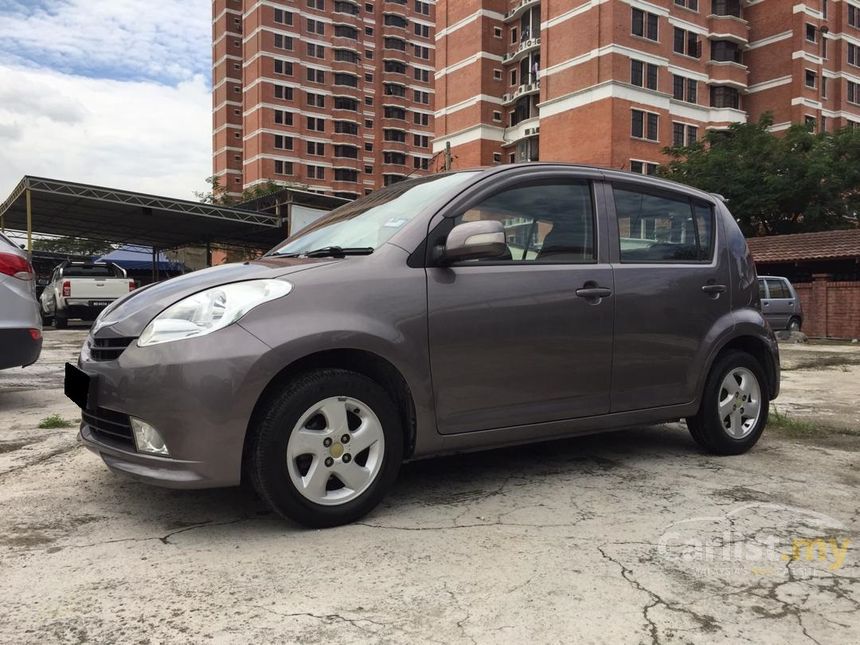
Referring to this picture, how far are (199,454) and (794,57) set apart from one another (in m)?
47.2

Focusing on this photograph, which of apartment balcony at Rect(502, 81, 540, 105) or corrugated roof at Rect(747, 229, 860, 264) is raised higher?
apartment balcony at Rect(502, 81, 540, 105)

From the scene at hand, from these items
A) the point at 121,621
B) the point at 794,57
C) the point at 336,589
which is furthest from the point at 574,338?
the point at 794,57

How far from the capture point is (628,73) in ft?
117

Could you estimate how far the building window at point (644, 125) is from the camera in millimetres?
35969

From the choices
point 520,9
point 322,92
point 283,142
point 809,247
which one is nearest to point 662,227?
point 809,247

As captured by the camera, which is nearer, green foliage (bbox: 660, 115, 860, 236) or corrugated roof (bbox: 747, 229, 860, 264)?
corrugated roof (bbox: 747, 229, 860, 264)

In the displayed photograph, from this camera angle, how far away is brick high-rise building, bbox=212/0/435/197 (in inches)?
2392

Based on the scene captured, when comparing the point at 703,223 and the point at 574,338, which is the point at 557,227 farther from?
the point at 703,223

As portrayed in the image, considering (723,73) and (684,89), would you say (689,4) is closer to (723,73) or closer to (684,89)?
(723,73)

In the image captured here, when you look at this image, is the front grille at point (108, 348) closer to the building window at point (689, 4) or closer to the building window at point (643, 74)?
the building window at point (643, 74)

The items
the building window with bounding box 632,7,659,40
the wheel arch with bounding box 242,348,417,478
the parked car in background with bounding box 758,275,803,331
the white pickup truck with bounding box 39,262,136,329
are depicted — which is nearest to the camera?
the wheel arch with bounding box 242,348,417,478

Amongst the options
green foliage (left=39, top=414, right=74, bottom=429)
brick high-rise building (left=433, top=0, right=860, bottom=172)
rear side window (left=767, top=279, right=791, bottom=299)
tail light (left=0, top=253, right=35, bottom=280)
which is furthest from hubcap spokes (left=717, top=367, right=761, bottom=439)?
brick high-rise building (left=433, top=0, right=860, bottom=172)

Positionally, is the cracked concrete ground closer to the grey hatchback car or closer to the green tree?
the grey hatchback car

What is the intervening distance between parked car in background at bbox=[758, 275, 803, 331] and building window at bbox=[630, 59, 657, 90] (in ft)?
71.6
